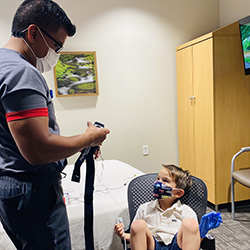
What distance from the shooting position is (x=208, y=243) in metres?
1.44

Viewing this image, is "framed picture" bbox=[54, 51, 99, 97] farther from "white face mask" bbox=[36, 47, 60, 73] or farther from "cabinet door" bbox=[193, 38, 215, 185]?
"white face mask" bbox=[36, 47, 60, 73]

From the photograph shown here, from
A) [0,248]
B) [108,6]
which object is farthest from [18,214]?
[108,6]

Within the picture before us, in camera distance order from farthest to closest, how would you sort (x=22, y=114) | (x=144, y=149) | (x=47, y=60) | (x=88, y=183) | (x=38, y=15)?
(x=144, y=149)
(x=88, y=183)
(x=47, y=60)
(x=38, y=15)
(x=22, y=114)

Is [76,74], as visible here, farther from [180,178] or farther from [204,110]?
[180,178]

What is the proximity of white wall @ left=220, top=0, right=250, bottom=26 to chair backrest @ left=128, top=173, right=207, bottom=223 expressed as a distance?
2385 millimetres

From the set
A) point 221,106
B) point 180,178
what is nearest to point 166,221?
point 180,178

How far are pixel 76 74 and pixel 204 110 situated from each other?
1607 millimetres

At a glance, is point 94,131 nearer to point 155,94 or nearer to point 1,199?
point 1,199

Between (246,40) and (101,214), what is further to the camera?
(246,40)

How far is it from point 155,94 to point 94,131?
268cm

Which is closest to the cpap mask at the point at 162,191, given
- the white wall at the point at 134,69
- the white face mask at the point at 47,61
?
the white face mask at the point at 47,61

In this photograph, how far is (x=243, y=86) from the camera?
2.86 meters

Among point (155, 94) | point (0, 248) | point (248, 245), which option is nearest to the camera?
point (0, 248)

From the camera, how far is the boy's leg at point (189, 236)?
1.34 metres
